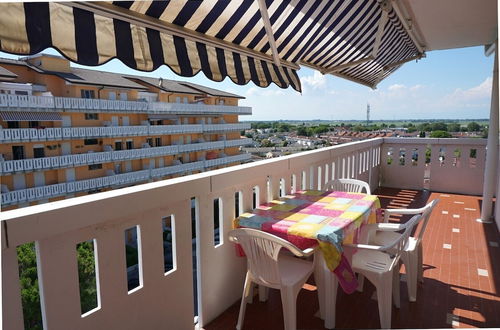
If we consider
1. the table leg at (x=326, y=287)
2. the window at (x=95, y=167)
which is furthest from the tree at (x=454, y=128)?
the window at (x=95, y=167)

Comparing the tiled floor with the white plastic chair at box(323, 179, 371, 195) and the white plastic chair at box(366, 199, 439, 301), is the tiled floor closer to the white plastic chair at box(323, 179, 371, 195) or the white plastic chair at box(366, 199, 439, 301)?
the white plastic chair at box(366, 199, 439, 301)

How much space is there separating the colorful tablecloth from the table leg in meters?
0.16

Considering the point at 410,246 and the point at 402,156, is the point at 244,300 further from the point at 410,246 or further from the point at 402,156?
the point at 402,156

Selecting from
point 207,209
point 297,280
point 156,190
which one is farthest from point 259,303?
point 156,190

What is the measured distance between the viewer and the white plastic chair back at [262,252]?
1912mm

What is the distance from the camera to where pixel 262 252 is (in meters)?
1.99

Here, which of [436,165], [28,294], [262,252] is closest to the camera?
[28,294]

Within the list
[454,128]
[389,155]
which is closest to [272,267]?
[389,155]

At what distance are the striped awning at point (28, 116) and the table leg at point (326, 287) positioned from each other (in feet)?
42.4

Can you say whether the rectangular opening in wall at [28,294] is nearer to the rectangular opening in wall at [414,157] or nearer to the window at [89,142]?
the rectangular opening in wall at [414,157]

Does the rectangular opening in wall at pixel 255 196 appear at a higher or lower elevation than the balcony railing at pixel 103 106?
lower

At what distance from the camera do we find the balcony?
53.6 inches

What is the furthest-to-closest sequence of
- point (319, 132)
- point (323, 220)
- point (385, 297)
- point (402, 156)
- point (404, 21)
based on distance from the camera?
1. point (319, 132)
2. point (402, 156)
3. point (404, 21)
4. point (323, 220)
5. point (385, 297)

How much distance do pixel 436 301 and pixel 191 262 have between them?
1997 mm
